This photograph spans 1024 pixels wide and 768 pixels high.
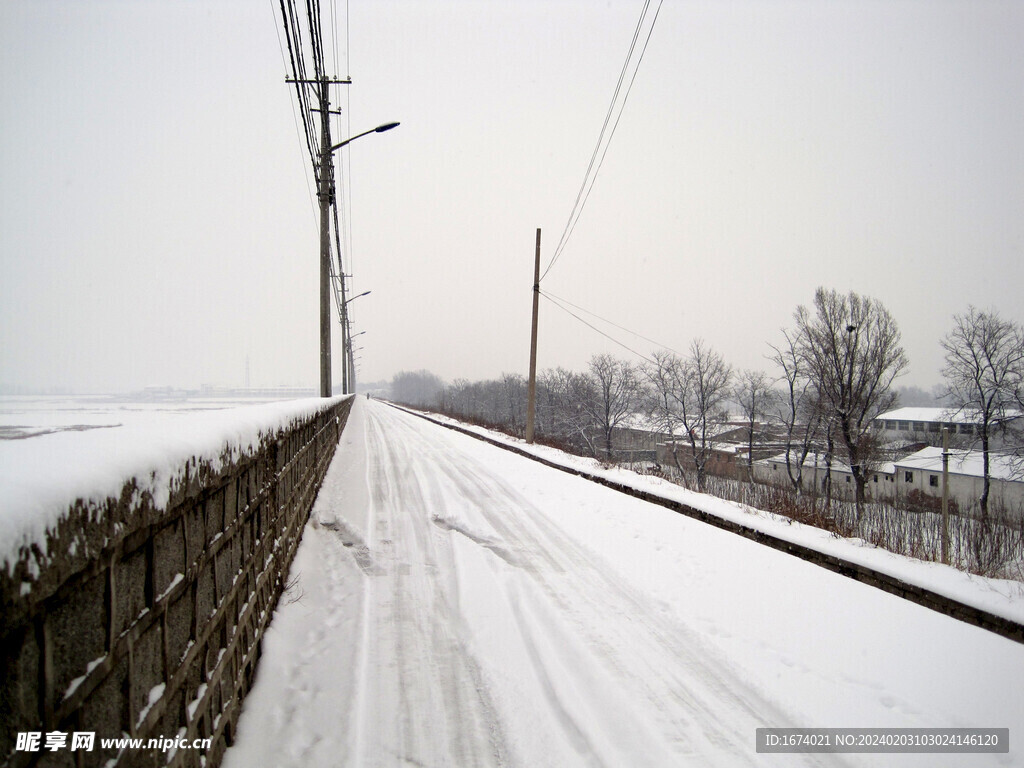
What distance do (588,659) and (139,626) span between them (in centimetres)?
269

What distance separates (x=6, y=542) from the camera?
34.1 inches

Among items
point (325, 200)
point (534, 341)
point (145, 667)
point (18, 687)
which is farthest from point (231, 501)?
point (534, 341)

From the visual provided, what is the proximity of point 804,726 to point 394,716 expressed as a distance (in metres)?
2.26

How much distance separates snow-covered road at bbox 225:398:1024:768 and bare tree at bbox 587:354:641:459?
49294mm

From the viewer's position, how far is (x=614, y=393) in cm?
5534

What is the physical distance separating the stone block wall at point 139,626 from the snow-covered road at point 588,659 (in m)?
0.54

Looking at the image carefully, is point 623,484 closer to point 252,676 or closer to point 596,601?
point 596,601

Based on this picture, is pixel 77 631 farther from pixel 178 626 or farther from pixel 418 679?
pixel 418 679

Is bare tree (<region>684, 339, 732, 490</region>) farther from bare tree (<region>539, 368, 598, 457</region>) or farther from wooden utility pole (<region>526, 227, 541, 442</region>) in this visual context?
wooden utility pole (<region>526, 227, 541, 442</region>)

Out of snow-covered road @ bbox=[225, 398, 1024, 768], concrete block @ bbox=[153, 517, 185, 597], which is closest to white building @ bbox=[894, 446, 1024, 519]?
snow-covered road @ bbox=[225, 398, 1024, 768]

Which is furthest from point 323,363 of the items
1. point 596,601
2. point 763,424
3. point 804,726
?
point 763,424

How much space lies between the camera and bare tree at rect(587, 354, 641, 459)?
54.4m

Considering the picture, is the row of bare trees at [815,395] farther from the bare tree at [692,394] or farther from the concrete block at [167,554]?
the concrete block at [167,554]

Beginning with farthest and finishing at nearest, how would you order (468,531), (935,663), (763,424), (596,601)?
(763,424) < (468,531) < (596,601) < (935,663)
